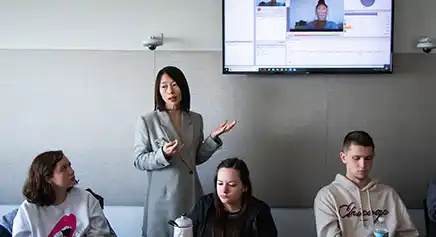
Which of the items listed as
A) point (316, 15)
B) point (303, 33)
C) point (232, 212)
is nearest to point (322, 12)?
point (316, 15)

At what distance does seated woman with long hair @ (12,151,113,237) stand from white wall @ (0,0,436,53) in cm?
105

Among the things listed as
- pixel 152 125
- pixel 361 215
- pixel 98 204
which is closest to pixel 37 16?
pixel 152 125

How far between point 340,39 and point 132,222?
5.95 feet

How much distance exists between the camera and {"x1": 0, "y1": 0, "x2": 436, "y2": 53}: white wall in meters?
3.23

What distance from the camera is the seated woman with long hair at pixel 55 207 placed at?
2346mm

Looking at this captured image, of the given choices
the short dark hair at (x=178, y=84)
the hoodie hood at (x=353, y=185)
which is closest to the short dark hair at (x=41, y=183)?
the short dark hair at (x=178, y=84)

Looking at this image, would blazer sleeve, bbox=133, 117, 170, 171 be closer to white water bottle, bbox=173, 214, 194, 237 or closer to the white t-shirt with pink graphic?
the white t-shirt with pink graphic

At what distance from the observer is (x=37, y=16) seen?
127 inches

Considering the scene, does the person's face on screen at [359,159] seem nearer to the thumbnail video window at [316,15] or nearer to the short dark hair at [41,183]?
the thumbnail video window at [316,15]

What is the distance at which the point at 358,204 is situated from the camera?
8.46ft

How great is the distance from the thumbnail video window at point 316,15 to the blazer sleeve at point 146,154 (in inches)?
45.8

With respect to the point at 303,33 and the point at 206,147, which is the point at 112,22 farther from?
the point at 303,33

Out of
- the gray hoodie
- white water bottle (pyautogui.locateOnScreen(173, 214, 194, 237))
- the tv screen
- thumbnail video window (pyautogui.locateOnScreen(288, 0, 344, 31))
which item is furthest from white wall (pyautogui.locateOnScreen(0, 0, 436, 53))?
white water bottle (pyautogui.locateOnScreen(173, 214, 194, 237))

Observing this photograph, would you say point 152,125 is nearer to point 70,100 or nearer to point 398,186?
point 70,100
